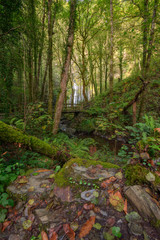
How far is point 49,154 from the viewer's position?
2.93 meters

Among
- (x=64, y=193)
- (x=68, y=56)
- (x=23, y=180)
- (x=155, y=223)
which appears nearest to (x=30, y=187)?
(x=23, y=180)

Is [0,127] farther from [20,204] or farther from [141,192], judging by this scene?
[141,192]

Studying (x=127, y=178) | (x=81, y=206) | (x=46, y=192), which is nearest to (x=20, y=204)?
(x=46, y=192)

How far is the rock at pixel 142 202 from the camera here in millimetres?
1302

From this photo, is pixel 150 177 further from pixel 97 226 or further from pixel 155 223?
pixel 97 226

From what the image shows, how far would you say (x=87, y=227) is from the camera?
1358mm

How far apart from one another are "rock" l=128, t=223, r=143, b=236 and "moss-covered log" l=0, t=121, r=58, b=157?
214 cm

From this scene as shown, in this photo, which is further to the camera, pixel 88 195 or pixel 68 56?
pixel 68 56

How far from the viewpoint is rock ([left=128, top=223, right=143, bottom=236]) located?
119 centimetres

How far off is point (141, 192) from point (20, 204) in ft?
6.33

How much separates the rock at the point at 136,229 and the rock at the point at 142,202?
0.15 metres

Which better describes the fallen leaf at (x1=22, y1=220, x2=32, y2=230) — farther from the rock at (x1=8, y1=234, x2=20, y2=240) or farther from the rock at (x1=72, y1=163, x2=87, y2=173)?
the rock at (x1=72, y1=163, x2=87, y2=173)

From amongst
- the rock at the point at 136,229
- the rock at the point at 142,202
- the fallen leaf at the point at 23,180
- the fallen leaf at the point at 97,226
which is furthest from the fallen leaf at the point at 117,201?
Answer: the fallen leaf at the point at 23,180

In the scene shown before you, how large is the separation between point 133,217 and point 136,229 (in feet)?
0.43
